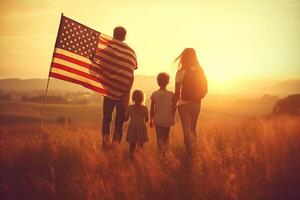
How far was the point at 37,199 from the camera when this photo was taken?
5246 mm

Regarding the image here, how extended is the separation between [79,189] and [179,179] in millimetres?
1394

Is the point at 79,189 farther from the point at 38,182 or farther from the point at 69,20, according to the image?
the point at 69,20

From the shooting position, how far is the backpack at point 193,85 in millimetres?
7430

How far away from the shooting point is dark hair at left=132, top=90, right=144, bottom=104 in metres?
7.75

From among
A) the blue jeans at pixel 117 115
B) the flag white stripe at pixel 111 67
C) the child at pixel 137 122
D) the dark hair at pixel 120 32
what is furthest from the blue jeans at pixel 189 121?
the dark hair at pixel 120 32

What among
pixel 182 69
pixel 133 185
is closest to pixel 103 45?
pixel 182 69

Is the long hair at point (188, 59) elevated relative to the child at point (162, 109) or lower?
elevated

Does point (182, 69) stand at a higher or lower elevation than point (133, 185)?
higher

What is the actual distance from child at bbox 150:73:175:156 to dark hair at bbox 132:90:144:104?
24 cm

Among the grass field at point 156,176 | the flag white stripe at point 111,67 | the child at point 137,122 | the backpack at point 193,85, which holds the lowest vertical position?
the grass field at point 156,176

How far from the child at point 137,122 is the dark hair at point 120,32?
1249 millimetres

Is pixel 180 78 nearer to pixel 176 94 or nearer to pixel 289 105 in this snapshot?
pixel 176 94

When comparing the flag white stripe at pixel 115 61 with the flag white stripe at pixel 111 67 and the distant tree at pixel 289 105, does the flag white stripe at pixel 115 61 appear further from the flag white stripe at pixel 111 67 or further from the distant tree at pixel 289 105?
the distant tree at pixel 289 105

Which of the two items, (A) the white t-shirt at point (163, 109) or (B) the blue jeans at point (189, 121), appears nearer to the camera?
(B) the blue jeans at point (189, 121)
